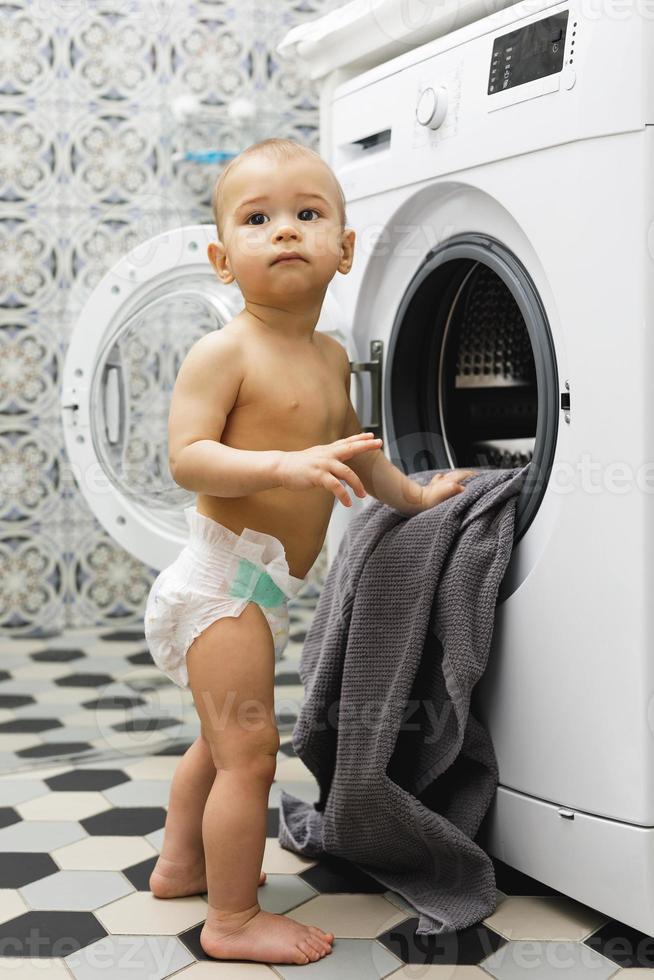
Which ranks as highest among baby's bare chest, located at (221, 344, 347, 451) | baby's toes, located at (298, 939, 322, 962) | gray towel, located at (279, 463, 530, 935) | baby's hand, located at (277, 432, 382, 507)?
baby's bare chest, located at (221, 344, 347, 451)

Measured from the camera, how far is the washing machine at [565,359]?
938mm

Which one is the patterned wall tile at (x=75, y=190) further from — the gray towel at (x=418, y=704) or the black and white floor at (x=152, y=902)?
the gray towel at (x=418, y=704)

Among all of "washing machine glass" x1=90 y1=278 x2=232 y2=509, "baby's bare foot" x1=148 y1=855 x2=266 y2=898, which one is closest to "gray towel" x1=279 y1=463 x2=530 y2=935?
"baby's bare foot" x1=148 y1=855 x2=266 y2=898

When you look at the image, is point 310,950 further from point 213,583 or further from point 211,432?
point 211,432

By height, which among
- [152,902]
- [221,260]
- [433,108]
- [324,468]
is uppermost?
[433,108]

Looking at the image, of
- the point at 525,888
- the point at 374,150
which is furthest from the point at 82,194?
the point at 525,888

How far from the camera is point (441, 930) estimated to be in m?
1.02

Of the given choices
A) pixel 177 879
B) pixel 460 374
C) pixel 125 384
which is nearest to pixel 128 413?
pixel 125 384

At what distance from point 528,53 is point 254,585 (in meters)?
0.58

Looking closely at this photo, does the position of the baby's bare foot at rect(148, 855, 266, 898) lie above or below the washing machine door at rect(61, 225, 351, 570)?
below

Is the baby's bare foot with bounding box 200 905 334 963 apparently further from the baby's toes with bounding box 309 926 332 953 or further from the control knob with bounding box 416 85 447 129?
the control knob with bounding box 416 85 447 129

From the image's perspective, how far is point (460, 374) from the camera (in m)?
1.37

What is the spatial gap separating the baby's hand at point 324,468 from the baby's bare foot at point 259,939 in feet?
1.34

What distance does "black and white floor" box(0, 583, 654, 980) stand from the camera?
3.20 feet
